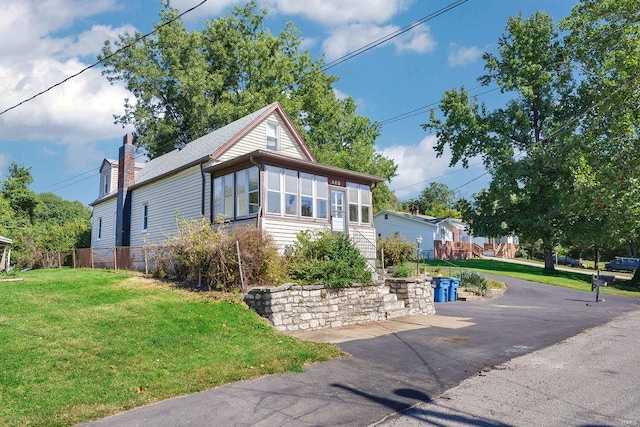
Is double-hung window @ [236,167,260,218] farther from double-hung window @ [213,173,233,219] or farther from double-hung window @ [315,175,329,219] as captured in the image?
double-hung window @ [315,175,329,219]

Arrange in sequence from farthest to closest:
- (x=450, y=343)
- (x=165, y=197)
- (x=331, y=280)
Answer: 1. (x=165, y=197)
2. (x=331, y=280)
3. (x=450, y=343)

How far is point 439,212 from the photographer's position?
225ft

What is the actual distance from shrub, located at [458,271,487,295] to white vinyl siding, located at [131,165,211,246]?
1238 cm

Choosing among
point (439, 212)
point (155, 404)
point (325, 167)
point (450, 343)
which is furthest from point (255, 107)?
point (439, 212)

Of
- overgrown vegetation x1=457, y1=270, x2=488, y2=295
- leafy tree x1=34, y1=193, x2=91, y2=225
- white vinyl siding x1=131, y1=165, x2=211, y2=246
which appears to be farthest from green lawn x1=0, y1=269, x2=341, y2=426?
leafy tree x1=34, y1=193, x2=91, y2=225

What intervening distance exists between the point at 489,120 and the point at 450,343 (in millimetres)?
29845

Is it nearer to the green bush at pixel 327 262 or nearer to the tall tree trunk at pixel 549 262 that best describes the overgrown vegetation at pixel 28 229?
the green bush at pixel 327 262

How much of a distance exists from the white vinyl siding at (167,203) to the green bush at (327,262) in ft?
19.0

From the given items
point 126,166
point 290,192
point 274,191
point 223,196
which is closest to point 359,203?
point 290,192

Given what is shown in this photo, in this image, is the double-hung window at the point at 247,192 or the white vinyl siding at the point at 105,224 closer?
the double-hung window at the point at 247,192

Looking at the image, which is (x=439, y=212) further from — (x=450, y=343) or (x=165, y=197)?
(x=450, y=343)

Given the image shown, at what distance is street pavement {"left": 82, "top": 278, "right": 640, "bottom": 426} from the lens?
17.5ft

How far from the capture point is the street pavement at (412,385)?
17.5 feet

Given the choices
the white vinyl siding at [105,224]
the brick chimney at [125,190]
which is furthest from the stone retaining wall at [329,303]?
the white vinyl siding at [105,224]
